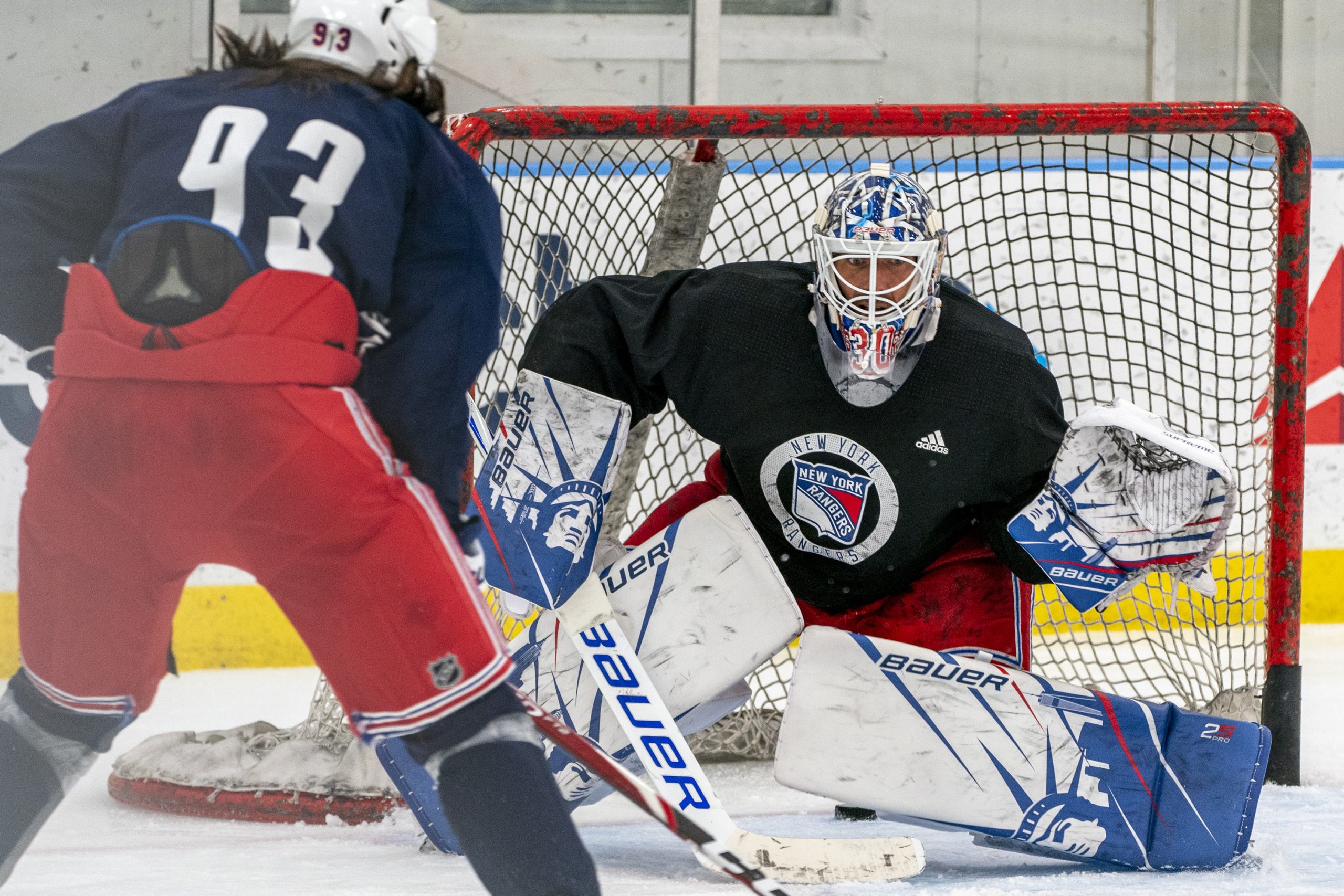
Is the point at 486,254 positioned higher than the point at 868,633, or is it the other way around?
the point at 486,254

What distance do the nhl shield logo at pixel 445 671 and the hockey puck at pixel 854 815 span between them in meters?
1.13

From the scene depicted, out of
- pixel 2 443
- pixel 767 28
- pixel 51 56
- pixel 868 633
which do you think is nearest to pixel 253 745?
pixel 2 443

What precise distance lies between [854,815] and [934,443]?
0.64 m

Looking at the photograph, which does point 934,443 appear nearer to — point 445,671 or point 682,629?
point 682,629

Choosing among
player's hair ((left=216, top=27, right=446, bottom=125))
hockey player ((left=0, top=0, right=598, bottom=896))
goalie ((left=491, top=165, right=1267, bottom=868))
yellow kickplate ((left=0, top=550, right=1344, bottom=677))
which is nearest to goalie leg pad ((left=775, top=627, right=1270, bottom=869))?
goalie ((left=491, top=165, right=1267, bottom=868))

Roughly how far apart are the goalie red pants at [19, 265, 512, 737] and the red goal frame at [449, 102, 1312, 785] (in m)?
1.06

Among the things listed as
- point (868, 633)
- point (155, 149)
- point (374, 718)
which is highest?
point (155, 149)

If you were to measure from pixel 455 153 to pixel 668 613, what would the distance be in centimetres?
82

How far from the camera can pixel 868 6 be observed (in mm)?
4398

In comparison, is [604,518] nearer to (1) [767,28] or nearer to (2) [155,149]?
(2) [155,149]

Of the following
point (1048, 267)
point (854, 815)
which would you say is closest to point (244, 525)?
point (854, 815)

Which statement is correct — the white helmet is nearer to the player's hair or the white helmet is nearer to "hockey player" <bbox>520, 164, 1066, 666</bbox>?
the player's hair

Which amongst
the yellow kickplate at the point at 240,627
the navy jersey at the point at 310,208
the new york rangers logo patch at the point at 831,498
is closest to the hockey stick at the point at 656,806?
the navy jersey at the point at 310,208

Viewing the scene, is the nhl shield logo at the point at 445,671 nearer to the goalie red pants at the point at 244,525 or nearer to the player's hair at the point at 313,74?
the goalie red pants at the point at 244,525
